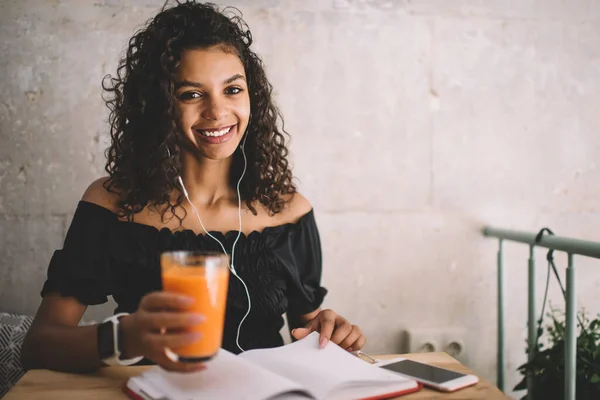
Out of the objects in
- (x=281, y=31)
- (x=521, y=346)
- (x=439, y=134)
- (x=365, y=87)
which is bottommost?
(x=521, y=346)

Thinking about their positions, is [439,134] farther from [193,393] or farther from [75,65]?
[193,393]

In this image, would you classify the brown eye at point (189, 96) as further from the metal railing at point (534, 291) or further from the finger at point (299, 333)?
the metal railing at point (534, 291)

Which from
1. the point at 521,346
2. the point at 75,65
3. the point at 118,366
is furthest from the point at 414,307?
the point at 75,65

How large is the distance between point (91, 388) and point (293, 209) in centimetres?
88

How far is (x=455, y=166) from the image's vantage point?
6.88 ft

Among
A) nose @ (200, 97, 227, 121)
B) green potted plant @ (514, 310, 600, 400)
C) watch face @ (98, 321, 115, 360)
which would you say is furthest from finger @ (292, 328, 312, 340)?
green potted plant @ (514, 310, 600, 400)

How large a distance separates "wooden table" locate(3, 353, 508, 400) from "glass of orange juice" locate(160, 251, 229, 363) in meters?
0.16

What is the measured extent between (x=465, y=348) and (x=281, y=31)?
1.38 meters

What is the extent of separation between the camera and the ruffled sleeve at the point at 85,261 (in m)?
1.33

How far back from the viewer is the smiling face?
4.86ft

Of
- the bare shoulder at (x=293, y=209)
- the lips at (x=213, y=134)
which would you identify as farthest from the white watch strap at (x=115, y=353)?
the bare shoulder at (x=293, y=209)

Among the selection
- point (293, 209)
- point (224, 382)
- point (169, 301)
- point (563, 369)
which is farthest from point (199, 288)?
point (563, 369)

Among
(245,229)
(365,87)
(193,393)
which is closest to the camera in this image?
(193,393)

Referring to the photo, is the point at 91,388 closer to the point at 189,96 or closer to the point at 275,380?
the point at 275,380
